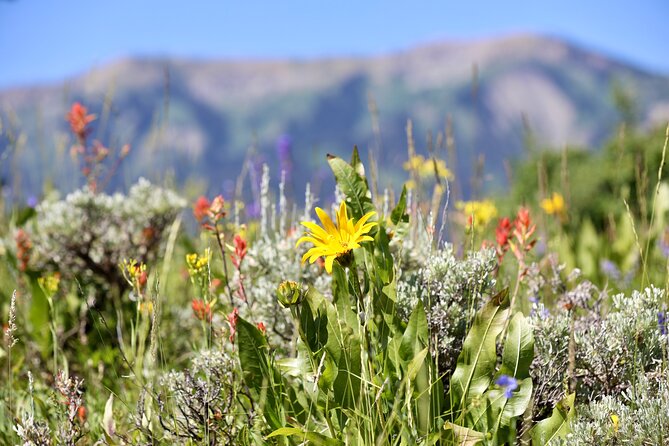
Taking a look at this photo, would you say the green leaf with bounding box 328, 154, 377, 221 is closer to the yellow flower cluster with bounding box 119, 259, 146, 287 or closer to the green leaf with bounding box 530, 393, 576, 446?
the yellow flower cluster with bounding box 119, 259, 146, 287

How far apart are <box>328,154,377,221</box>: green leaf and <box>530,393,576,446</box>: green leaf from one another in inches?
25.5

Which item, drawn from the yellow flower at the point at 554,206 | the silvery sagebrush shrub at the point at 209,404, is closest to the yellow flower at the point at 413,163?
the silvery sagebrush shrub at the point at 209,404

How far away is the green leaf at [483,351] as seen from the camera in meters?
1.42

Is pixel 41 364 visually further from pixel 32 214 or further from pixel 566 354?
pixel 566 354

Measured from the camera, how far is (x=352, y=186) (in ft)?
5.11

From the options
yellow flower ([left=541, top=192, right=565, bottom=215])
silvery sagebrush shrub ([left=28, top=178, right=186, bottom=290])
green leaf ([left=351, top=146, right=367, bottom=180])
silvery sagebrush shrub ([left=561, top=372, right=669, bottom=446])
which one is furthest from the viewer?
yellow flower ([left=541, top=192, right=565, bottom=215])

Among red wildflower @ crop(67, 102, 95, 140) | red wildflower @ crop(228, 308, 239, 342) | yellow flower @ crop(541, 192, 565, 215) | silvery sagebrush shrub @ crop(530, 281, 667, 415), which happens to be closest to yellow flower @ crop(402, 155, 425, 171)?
silvery sagebrush shrub @ crop(530, 281, 667, 415)

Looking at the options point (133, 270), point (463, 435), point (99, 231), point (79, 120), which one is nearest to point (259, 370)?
point (133, 270)

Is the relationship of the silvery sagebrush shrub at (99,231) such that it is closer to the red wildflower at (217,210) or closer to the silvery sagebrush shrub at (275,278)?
the silvery sagebrush shrub at (275,278)

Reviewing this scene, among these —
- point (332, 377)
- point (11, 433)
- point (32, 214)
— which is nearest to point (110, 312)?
point (32, 214)

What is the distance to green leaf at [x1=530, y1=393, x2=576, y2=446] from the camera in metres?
1.34

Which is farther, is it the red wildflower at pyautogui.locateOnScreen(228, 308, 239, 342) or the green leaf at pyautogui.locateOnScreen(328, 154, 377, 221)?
the green leaf at pyautogui.locateOnScreen(328, 154, 377, 221)

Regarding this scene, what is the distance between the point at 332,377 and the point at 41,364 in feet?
5.00

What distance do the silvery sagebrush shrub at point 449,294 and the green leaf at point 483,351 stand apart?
0.48 ft
